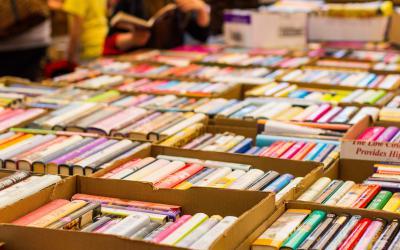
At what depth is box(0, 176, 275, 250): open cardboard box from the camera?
2293 millimetres

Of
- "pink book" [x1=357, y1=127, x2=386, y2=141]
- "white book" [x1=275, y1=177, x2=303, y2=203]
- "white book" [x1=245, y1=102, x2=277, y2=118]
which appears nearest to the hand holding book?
"white book" [x1=245, y1=102, x2=277, y2=118]

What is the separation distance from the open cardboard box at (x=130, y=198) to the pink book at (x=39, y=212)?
2 cm

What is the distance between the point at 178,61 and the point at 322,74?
3.59 feet

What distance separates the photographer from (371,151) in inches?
128

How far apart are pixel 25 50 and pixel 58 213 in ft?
11.8

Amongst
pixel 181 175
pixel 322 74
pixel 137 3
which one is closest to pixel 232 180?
pixel 181 175

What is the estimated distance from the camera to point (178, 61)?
5.64 metres

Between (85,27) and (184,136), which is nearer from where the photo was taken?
(184,136)

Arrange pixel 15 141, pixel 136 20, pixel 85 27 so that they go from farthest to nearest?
1. pixel 85 27
2. pixel 136 20
3. pixel 15 141

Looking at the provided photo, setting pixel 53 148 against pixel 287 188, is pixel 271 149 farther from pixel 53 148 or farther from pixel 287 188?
pixel 53 148

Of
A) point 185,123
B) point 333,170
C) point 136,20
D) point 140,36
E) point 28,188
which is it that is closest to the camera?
point 28,188

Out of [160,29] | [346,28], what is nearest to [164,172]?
[160,29]

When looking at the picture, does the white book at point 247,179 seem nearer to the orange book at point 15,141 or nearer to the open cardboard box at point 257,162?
the open cardboard box at point 257,162

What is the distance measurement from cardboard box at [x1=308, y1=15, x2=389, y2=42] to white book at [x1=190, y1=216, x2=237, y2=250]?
427 centimetres
